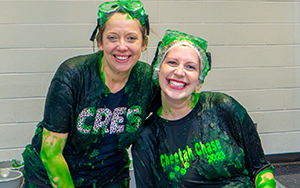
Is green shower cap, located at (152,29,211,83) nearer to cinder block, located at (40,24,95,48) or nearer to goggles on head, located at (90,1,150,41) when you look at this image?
goggles on head, located at (90,1,150,41)

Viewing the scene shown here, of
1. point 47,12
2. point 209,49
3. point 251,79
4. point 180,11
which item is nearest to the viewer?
point 47,12

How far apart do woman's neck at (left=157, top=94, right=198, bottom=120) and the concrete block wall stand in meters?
1.44

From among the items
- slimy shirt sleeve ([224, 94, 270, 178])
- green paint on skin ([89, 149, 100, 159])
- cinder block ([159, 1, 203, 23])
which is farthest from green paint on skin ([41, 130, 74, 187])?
cinder block ([159, 1, 203, 23])

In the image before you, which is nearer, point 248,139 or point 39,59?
point 248,139

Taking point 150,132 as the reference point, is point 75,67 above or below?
above

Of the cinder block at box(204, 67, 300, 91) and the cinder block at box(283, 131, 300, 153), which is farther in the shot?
the cinder block at box(283, 131, 300, 153)

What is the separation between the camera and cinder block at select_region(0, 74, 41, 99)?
2.88m

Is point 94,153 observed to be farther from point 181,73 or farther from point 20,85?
point 20,85

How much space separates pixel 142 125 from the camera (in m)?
1.76

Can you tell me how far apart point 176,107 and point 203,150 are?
0.27m

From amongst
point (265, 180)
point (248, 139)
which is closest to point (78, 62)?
point (248, 139)

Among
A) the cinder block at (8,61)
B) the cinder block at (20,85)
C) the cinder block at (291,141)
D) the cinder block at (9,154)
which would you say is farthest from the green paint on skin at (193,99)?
the cinder block at (291,141)

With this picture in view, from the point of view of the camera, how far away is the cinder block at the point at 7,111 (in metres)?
2.90

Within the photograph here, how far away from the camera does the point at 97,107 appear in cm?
166
